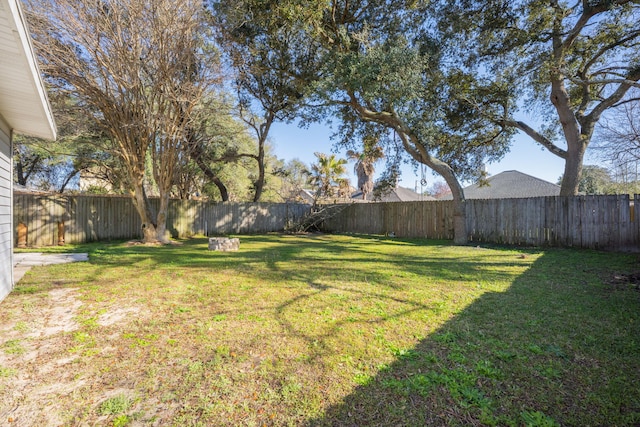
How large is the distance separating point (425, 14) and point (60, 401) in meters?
11.3

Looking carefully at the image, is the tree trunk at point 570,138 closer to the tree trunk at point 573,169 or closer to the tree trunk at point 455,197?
the tree trunk at point 573,169

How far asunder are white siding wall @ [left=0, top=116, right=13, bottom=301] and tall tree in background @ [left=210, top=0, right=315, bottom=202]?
616cm

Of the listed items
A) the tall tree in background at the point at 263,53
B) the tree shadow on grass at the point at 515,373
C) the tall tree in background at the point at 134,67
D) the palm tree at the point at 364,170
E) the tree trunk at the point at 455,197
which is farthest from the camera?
the palm tree at the point at 364,170

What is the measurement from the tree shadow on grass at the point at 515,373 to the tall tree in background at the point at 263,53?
8.12 m

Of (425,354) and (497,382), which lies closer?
(497,382)

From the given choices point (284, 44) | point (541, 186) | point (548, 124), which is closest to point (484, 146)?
point (548, 124)

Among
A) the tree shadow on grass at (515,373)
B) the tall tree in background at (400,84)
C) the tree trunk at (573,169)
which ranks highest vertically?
the tall tree in background at (400,84)

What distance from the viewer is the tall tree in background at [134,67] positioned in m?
6.86

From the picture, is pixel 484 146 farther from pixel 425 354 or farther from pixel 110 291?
pixel 110 291

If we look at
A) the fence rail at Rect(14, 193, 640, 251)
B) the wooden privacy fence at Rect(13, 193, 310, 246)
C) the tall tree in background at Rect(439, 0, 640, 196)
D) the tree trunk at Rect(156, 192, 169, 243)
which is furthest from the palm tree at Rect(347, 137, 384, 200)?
the tree trunk at Rect(156, 192, 169, 243)

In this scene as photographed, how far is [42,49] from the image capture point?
22.3 feet

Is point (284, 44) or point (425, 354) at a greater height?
point (284, 44)

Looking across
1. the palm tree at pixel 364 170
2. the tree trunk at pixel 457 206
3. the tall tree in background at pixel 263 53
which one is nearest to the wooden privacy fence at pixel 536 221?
the tree trunk at pixel 457 206

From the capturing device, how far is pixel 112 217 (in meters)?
10.1
